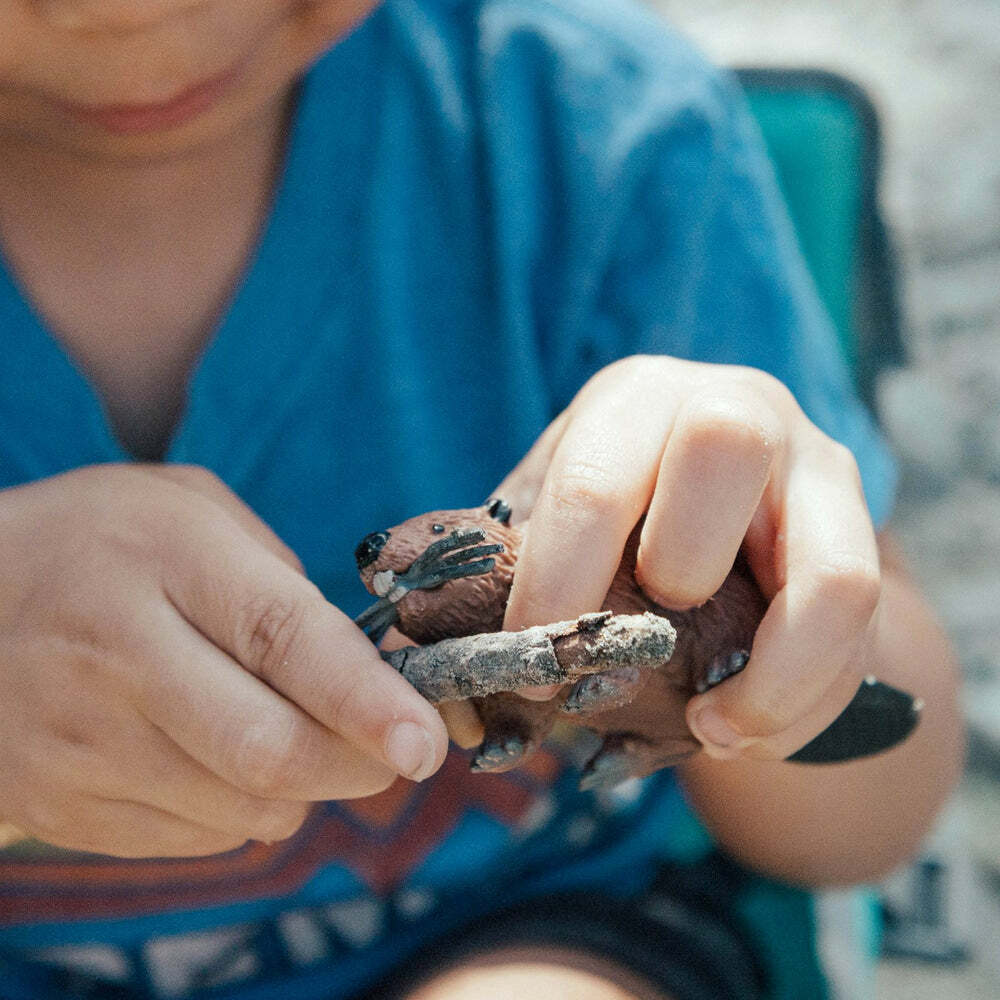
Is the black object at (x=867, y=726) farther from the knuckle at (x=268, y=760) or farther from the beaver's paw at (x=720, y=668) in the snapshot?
the knuckle at (x=268, y=760)

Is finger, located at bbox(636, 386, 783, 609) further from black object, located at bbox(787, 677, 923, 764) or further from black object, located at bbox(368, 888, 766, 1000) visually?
black object, located at bbox(368, 888, 766, 1000)

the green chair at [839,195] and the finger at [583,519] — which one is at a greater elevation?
the finger at [583,519]

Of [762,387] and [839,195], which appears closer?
[762,387]

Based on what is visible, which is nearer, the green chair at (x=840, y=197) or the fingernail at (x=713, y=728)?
the fingernail at (x=713, y=728)

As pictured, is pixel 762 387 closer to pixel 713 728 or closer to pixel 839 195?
pixel 713 728

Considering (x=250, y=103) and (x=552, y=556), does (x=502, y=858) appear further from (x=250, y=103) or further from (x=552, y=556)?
(x=250, y=103)

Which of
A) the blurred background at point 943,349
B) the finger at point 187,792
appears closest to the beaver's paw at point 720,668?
the finger at point 187,792

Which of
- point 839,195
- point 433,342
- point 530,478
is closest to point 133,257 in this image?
point 433,342
